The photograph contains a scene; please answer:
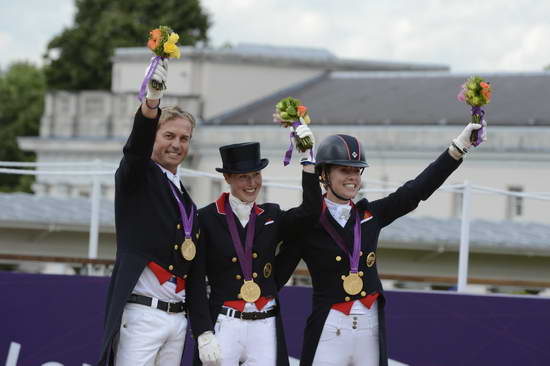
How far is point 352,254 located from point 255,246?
480 mm

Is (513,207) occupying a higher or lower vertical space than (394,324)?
higher

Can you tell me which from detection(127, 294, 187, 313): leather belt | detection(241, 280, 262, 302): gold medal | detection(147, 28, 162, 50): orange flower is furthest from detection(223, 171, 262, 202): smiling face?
detection(147, 28, 162, 50): orange flower

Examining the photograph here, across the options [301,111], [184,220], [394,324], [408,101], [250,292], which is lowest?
[394,324]

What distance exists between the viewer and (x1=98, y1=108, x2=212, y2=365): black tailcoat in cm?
573

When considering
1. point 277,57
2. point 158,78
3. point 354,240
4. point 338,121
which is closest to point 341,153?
point 354,240

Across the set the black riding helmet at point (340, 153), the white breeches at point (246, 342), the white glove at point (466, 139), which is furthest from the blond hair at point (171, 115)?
the white glove at point (466, 139)

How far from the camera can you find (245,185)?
6125 millimetres

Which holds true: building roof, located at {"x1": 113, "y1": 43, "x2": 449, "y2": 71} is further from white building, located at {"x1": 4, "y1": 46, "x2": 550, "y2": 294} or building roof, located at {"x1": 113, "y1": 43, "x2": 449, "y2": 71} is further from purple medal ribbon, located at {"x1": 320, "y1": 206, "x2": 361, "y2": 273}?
purple medal ribbon, located at {"x1": 320, "y1": 206, "x2": 361, "y2": 273}

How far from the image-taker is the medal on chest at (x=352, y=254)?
6.11 metres

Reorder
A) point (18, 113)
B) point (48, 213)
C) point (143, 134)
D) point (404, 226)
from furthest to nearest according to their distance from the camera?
point (18, 113), point (404, 226), point (48, 213), point (143, 134)

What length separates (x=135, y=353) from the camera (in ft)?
18.7

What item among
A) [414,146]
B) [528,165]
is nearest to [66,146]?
[414,146]

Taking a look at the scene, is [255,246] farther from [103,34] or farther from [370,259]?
[103,34]

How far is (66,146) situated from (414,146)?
15214mm
